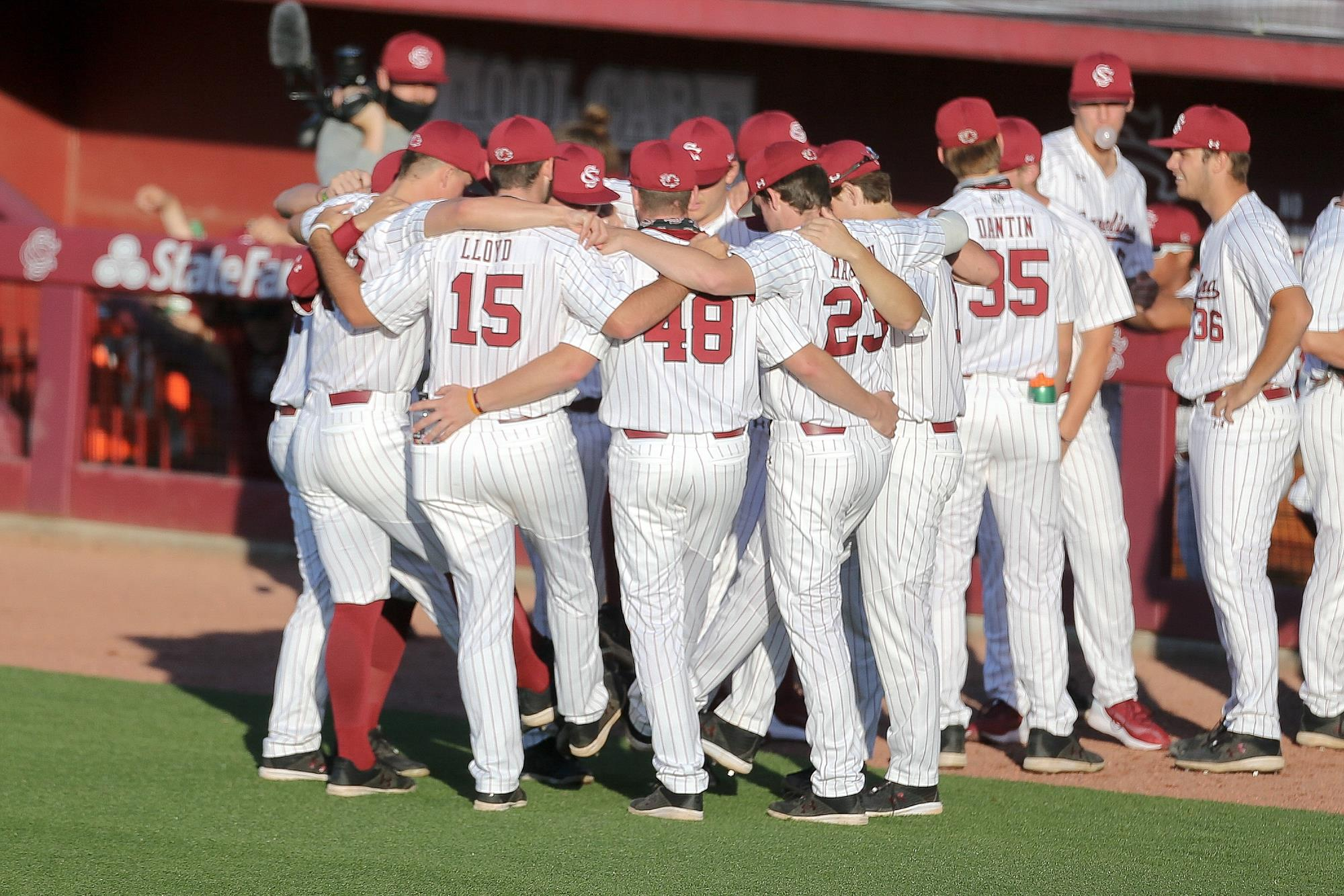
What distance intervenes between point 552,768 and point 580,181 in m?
1.71

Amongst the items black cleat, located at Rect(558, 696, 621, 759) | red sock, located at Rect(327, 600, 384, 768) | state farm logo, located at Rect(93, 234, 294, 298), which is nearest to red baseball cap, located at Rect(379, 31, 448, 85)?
state farm logo, located at Rect(93, 234, 294, 298)

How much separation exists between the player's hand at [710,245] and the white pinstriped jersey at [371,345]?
2.58 ft

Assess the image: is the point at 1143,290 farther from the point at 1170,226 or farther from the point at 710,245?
the point at 710,245

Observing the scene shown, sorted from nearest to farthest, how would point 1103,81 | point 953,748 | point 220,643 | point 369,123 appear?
point 953,748, point 1103,81, point 220,643, point 369,123

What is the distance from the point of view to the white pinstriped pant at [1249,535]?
4.93 meters

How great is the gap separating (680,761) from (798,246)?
1.37 meters

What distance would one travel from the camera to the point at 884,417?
4.25 meters

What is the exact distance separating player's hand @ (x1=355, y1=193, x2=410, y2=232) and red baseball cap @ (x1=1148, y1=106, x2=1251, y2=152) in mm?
2319

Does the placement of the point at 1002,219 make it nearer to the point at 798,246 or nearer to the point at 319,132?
the point at 798,246

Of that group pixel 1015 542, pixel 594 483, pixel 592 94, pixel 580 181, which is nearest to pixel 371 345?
pixel 580 181

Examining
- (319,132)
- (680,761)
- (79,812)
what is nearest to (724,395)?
(680,761)

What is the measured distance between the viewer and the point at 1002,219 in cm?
497

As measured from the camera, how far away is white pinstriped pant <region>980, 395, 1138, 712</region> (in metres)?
5.29

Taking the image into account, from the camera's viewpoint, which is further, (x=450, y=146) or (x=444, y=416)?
(x=450, y=146)
